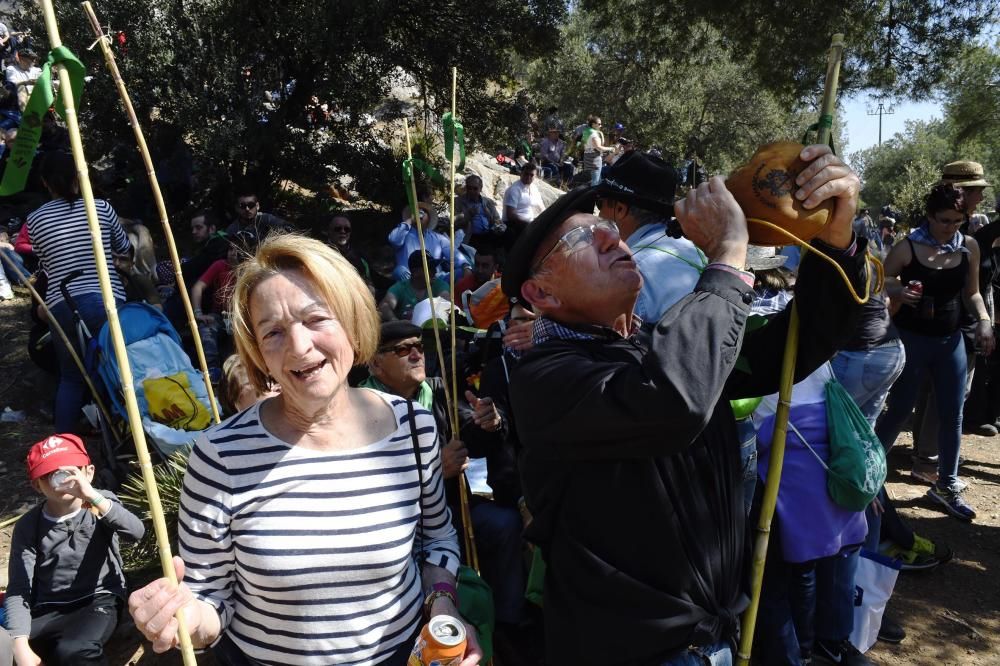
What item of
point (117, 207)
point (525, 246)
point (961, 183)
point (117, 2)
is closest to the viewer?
point (525, 246)

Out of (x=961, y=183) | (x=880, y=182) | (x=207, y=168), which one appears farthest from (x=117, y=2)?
(x=880, y=182)

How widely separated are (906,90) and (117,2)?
32.5 ft

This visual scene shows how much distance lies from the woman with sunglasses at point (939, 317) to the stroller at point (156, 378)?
15.5 ft

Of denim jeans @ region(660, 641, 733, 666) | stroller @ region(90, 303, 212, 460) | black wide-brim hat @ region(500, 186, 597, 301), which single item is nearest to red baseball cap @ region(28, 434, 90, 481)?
stroller @ region(90, 303, 212, 460)

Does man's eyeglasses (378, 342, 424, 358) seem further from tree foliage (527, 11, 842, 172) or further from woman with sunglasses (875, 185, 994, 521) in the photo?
tree foliage (527, 11, 842, 172)

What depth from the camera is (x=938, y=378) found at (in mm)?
5074

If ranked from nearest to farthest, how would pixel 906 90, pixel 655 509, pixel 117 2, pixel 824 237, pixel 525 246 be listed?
pixel 655 509 → pixel 824 237 → pixel 525 246 → pixel 117 2 → pixel 906 90

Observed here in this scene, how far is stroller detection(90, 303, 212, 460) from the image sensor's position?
5113mm

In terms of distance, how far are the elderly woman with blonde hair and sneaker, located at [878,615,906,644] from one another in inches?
117

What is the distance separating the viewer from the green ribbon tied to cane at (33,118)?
146 cm

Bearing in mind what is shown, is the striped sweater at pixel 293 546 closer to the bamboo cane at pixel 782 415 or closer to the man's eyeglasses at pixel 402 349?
the bamboo cane at pixel 782 415

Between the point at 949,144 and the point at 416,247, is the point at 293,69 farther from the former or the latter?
the point at 949,144

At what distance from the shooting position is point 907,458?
6.17m

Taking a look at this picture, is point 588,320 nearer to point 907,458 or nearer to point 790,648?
point 790,648
